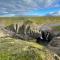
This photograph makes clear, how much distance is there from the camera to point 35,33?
21281 millimetres

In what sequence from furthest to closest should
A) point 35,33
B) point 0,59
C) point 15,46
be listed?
point 35,33 < point 15,46 < point 0,59

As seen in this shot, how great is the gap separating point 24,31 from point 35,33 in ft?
3.44

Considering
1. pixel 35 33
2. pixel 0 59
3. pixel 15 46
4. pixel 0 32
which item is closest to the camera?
pixel 0 59

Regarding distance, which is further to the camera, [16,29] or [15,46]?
[16,29]

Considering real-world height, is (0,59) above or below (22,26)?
below

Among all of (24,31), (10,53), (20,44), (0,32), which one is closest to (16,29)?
(24,31)

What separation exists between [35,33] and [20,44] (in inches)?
415

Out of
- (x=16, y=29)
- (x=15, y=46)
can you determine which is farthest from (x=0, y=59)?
(x=16, y=29)

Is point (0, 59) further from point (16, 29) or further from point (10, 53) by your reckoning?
point (16, 29)

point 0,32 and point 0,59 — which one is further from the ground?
point 0,32

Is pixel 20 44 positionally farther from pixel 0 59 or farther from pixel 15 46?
pixel 0 59

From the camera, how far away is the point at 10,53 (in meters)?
9.44

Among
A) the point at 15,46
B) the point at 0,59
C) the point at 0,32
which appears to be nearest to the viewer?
the point at 0,59

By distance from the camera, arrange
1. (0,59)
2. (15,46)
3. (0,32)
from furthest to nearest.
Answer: (0,32) < (15,46) < (0,59)
